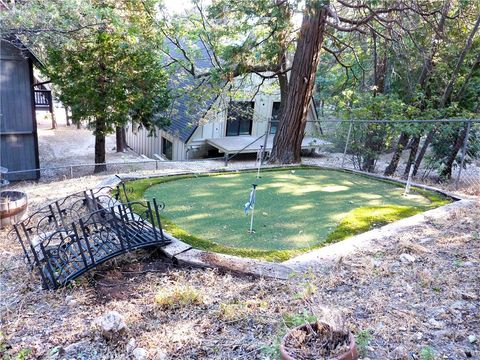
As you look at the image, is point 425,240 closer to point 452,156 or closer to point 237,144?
point 452,156

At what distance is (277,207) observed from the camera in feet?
18.4

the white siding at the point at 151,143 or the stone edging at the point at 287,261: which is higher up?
the stone edging at the point at 287,261

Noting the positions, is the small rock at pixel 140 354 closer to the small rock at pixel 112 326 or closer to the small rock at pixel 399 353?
the small rock at pixel 112 326

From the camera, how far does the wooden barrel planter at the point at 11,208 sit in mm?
4859

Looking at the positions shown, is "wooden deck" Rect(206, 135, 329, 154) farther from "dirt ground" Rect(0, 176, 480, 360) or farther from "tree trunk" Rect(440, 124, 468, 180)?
"dirt ground" Rect(0, 176, 480, 360)

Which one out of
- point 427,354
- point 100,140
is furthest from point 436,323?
point 100,140

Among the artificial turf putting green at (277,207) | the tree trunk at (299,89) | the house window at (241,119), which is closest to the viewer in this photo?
the artificial turf putting green at (277,207)

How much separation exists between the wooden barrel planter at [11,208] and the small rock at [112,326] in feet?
10.4

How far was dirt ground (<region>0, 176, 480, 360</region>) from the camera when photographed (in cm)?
247

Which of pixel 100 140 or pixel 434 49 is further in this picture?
pixel 100 140

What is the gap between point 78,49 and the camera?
34.7 ft

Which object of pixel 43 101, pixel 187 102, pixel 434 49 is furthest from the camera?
pixel 43 101

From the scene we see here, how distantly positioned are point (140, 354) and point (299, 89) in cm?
814

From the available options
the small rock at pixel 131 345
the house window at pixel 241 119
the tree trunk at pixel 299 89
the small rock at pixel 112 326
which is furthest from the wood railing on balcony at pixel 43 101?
the small rock at pixel 131 345
